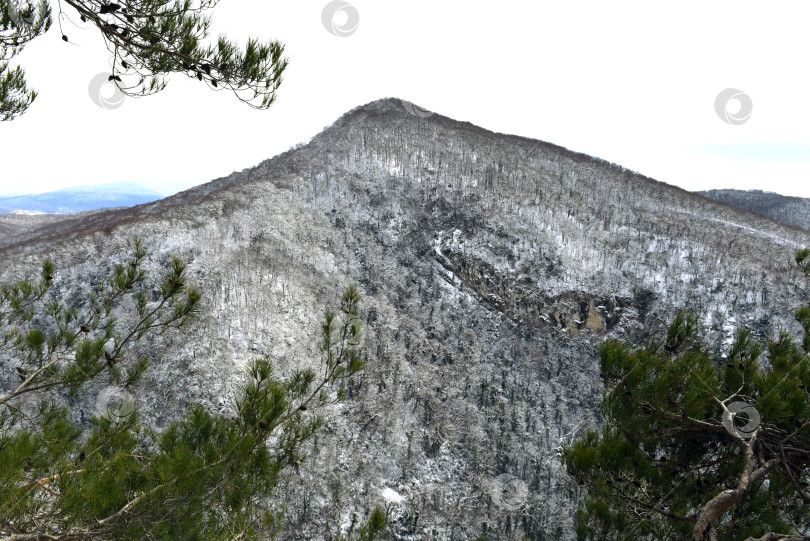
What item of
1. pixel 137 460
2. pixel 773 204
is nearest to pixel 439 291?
pixel 137 460

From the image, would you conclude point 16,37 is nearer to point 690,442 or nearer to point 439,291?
point 690,442

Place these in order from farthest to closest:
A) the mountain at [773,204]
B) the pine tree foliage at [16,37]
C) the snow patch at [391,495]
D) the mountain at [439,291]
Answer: the mountain at [773,204] < the mountain at [439,291] < the snow patch at [391,495] < the pine tree foliage at [16,37]

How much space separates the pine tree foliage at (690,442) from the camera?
154 inches

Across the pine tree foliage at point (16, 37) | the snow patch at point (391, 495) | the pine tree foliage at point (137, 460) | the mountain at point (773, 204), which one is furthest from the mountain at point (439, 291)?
the mountain at point (773, 204)

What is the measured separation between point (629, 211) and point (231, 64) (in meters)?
31.2

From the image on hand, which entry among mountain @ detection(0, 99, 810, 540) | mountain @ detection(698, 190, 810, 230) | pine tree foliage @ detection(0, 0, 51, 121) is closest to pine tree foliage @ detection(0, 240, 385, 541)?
pine tree foliage @ detection(0, 0, 51, 121)

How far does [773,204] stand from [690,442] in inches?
2997

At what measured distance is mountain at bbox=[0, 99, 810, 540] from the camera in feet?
48.8

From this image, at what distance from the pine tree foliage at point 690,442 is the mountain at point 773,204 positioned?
2564 inches

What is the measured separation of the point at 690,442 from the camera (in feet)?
15.8

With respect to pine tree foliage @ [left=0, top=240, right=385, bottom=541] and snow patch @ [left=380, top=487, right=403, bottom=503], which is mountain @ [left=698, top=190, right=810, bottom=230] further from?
pine tree foliage @ [left=0, top=240, right=385, bottom=541]

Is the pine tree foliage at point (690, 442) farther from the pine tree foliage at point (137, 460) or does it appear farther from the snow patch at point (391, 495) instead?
the snow patch at point (391, 495)

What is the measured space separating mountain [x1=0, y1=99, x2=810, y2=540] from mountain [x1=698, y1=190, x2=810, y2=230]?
1272 inches

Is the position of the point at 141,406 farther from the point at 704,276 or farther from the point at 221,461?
the point at 704,276
